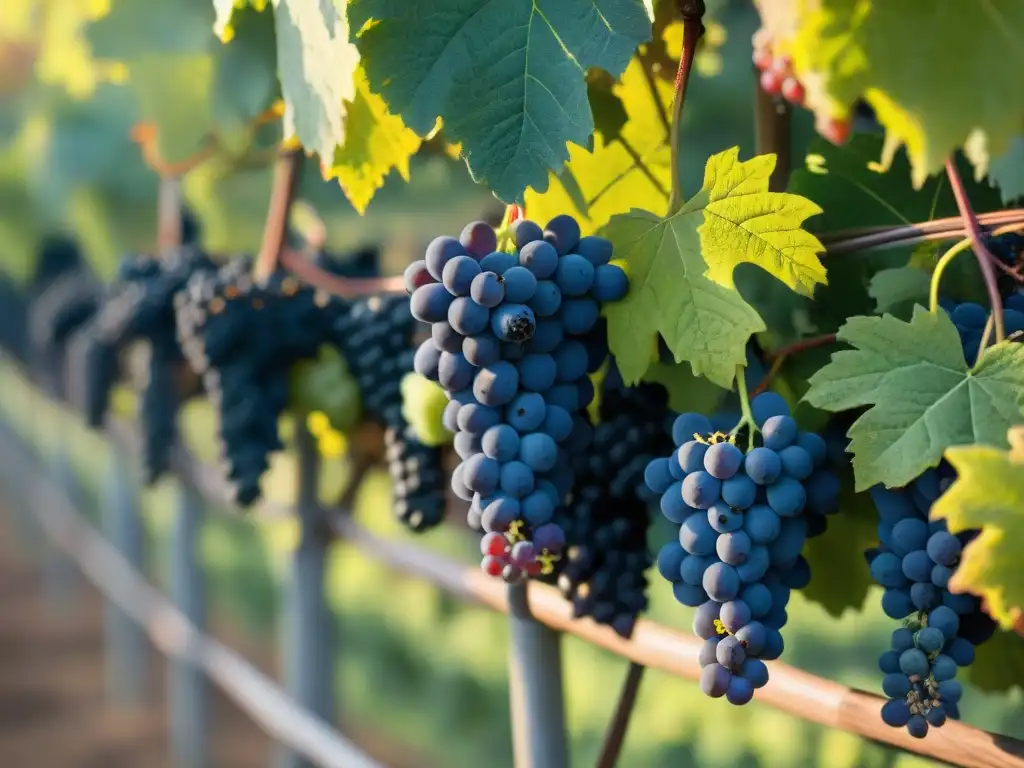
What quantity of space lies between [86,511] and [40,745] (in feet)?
7.16

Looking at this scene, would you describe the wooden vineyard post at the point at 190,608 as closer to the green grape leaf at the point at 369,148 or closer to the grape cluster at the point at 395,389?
the grape cluster at the point at 395,389

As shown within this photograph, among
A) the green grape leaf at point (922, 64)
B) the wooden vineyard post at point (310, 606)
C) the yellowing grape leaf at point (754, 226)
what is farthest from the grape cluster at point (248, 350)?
the green grape leaf at point (922, 64)

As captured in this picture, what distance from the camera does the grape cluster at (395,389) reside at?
89cm

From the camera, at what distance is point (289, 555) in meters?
1.40

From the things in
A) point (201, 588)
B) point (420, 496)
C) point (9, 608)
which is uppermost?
point (420, 496)

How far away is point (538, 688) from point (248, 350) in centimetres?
43

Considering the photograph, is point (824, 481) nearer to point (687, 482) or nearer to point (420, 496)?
point (687, 482)

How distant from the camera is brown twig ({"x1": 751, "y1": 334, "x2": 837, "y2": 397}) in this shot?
60cm

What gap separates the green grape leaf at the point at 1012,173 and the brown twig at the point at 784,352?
5.8 inches

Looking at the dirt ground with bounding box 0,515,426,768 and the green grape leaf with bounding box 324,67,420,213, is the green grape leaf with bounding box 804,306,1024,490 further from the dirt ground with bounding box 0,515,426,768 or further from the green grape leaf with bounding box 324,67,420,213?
the dirt ground with bounding box 0,515,426,768

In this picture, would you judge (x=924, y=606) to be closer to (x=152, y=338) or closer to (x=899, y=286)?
(x=899, y=286)

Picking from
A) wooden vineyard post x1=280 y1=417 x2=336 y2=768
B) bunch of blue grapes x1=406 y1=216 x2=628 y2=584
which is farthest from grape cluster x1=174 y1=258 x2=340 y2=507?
bunch of blue grapes x1=406 y1=216 x2=628 y2=584

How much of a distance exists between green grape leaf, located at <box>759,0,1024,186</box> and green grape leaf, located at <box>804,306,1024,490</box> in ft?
0.34

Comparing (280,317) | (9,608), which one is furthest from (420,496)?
(9,608)
